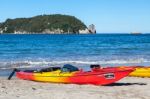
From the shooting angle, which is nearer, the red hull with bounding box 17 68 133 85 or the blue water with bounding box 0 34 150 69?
the red hull with bounding box 17 68 133 85

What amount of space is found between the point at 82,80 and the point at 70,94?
3.12 metres

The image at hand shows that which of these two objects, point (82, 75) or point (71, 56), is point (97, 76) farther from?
point (71, 56)

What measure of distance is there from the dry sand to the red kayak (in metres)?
0.35

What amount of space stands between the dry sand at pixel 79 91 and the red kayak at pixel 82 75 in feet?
1.14

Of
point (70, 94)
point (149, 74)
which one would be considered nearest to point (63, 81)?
point (70, 94)

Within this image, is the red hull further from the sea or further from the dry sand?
the sea

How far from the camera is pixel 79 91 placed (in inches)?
646

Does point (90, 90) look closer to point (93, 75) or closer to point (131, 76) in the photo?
point (93, 75)

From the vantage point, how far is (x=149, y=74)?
73.1ft

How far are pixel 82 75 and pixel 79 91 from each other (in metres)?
2.18

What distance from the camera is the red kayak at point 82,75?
59.2ft

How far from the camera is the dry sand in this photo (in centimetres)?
1499

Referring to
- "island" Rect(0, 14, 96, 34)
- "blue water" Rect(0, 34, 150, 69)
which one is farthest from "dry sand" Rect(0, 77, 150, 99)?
"island" Rect(0, 14, 96, 34)

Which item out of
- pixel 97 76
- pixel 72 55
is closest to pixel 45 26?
pixel 72 55
